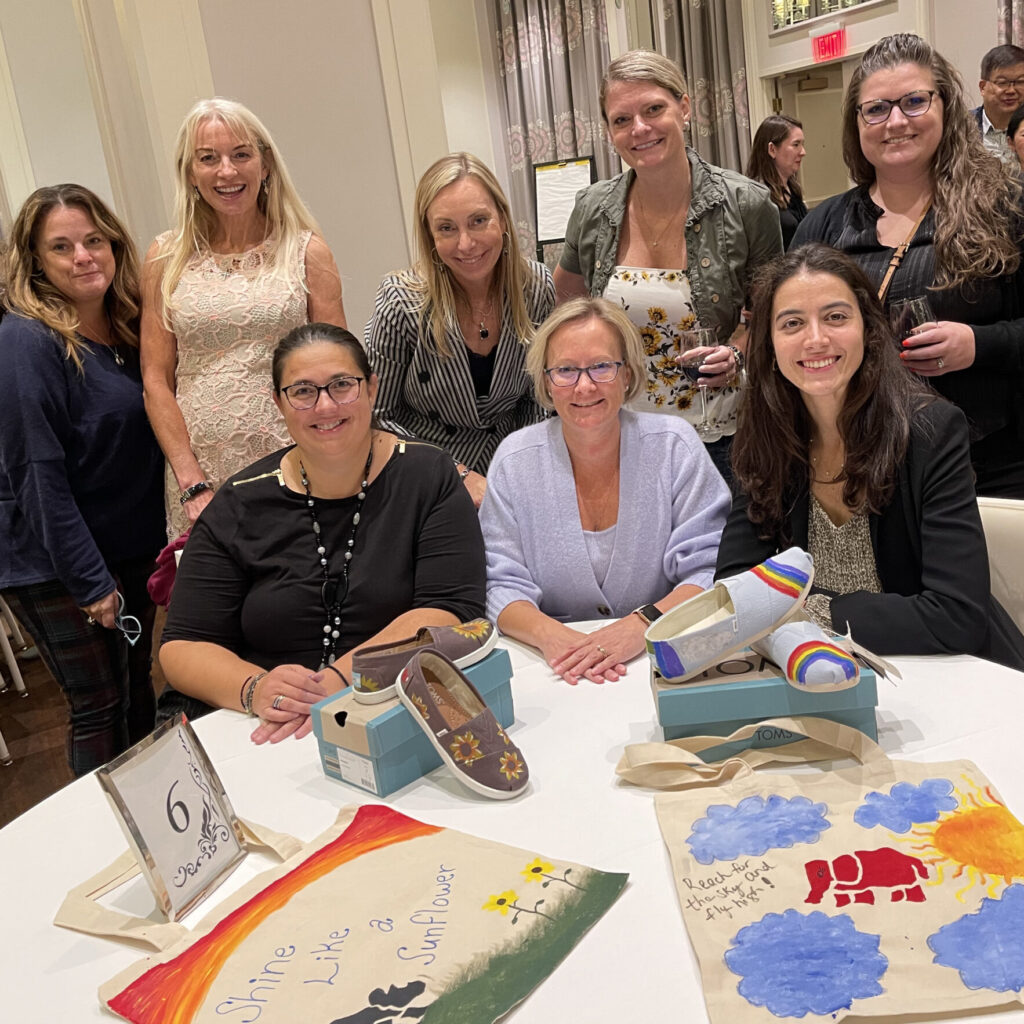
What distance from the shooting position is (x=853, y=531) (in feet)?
6.04

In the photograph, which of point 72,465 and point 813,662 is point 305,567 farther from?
point 813,662

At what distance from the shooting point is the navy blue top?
2.29 m

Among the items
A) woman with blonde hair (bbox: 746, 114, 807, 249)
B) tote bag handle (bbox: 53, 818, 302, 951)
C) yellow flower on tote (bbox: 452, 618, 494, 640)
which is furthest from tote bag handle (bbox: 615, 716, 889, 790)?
woman with blonde hair (bbox: 746, 114, 807, 249)

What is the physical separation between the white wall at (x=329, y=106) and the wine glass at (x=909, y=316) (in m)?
2.19

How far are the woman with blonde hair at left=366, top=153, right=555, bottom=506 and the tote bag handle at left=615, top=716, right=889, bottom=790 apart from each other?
1206 mm

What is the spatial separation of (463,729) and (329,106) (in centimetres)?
282

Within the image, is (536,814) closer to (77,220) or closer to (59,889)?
(59,889)

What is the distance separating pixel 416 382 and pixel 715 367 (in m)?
0.83

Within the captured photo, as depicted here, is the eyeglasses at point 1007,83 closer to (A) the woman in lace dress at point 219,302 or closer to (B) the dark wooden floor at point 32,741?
(A) the woman in lace dress at point 219,302

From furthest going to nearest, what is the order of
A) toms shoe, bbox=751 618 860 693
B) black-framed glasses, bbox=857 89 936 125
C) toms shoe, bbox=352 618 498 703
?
black-framed glasses, bbox=857 89 936 125, toms shoe, bbox=352 618 498 703, toms shoe, bbox=751 618 860 693

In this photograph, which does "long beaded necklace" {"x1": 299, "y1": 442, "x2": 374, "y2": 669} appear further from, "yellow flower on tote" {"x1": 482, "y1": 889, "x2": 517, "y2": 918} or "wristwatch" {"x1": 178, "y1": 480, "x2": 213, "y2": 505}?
"yellow flower on tote" {"x1": 482, "y1": 889, "x2": 517, "y2": 918}

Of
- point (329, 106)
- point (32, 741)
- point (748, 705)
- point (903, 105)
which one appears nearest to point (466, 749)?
point (748, 705)

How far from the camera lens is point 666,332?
254 cm

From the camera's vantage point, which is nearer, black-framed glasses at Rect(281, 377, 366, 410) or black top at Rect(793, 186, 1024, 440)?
black-framed glasses at Rect(281, 377, 366, 410)
